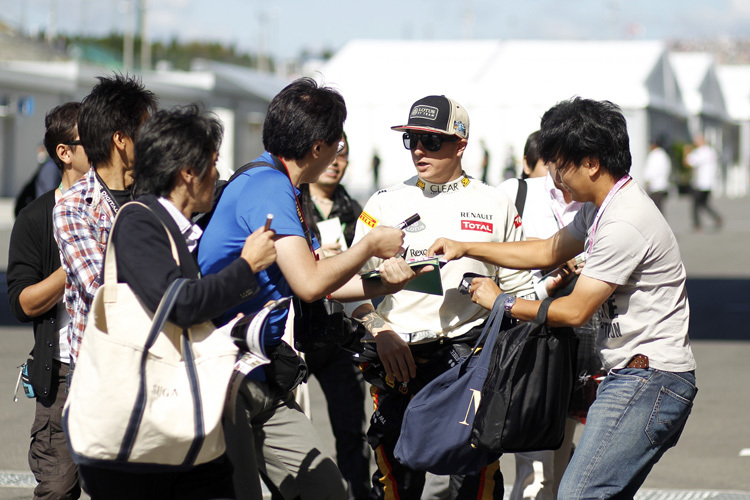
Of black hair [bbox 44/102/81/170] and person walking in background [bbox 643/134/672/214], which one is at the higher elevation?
black hair [bbox 44/102/81/170]

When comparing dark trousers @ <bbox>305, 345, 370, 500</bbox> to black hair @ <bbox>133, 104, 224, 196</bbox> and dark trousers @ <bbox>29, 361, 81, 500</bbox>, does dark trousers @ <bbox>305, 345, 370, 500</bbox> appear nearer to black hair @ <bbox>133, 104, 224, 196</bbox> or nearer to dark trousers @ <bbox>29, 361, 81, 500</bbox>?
dark trousers @ <bbox>29, 361, 81, 500</bbox>

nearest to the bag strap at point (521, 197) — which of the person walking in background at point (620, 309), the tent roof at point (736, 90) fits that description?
the person walking in background at point (620, 309)

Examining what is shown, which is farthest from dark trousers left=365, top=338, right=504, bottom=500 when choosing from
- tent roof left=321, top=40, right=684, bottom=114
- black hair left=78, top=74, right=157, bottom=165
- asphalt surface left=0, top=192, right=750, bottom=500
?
tent roof left=321, top=40, right=684, bottom=114

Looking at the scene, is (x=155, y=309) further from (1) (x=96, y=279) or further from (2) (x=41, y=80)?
(2) (x=41, y=80)

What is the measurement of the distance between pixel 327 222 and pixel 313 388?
2.93m

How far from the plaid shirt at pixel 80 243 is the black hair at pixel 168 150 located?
1.55 ft

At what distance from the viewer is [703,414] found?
7.32 meters

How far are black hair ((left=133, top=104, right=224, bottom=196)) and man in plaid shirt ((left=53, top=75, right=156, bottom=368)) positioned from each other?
0.49m

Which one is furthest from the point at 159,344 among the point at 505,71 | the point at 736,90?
the point at 736,90

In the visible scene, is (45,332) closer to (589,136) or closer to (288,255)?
(288,255)

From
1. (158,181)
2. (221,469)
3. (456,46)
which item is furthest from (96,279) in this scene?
(456,46)

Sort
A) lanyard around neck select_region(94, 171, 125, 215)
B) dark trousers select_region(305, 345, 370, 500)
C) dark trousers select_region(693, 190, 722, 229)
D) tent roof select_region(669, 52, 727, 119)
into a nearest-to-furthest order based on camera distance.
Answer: lanyard around neck select_region(94, 171, 125, 215), dark trousers select_region(305, 345, 370, 500), dark trousers select_region(693, 190, 722, 229), tent roof select_region(669, 52, 727, 119)

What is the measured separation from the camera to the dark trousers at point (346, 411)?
510 cm

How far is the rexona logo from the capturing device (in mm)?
4184
